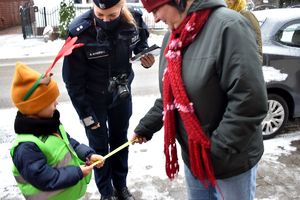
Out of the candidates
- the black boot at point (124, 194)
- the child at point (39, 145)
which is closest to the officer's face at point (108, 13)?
the child at point (39, 145)

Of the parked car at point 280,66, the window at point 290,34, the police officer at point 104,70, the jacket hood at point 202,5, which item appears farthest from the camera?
the window at point 290,34

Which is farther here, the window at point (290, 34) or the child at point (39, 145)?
the window at point (290, 34)

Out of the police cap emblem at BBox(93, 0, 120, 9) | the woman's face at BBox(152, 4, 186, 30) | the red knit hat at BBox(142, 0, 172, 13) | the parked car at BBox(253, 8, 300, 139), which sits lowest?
the parked car at BBox(253, 8, 300, 139)

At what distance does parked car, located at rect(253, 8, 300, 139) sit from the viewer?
462 centimetres

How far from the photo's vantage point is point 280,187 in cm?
354

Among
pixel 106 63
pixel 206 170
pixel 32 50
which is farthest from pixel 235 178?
pixel 32 50

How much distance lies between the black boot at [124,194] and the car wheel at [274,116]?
2086 millimetres

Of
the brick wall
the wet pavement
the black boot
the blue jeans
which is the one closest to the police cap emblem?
the blue jeans

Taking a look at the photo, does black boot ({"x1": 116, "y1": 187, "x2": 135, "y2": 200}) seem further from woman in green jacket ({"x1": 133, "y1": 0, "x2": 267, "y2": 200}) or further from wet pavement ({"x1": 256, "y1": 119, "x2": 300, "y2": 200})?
woman in green jacket ({"x1": 133, "y1": 0, "x2": 267, "y2": 200})

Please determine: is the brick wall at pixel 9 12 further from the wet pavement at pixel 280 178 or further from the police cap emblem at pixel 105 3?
the police cap emblem at pixel 105 3

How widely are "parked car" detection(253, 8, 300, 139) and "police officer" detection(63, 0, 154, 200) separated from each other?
2.12 metres

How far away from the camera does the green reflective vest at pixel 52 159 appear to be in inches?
80.0

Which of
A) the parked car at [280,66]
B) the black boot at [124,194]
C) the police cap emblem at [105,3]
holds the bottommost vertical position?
the black boot at [124,194]

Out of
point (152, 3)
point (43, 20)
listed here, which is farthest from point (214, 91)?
point (43, 20)
